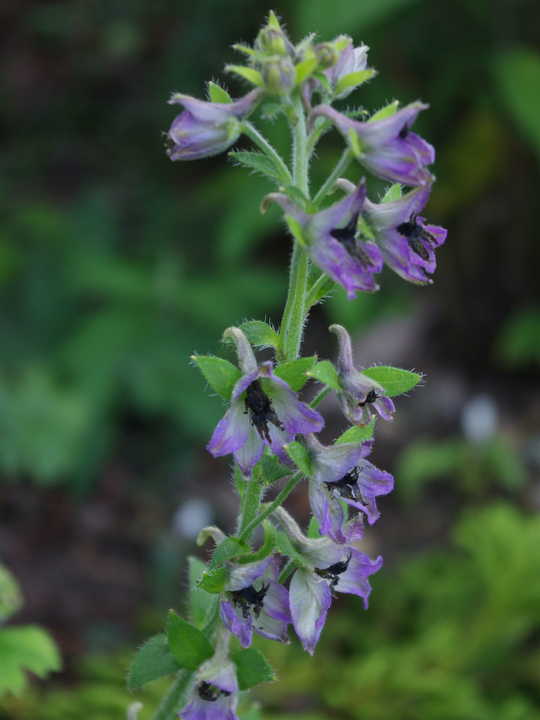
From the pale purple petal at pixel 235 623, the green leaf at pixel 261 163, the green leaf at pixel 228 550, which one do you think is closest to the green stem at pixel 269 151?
the green leaf at pixel 261 163

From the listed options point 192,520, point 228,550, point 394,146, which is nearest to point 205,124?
point 394,146

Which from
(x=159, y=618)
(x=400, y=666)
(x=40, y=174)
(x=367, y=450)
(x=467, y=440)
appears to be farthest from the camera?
(x=40, y=174)

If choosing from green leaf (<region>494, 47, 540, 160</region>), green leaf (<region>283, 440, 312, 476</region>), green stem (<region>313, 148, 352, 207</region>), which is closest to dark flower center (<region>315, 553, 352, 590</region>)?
green leaf (<region>283, 440, 312, 476</region>)

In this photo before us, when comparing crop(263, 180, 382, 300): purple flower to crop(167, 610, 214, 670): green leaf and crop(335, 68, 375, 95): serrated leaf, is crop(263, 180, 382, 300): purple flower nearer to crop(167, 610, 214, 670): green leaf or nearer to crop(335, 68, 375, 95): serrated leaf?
crop(335, 68, 375, 95): serrated leaf

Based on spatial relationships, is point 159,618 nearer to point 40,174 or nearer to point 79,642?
point 79,642

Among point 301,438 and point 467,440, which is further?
point 467,440

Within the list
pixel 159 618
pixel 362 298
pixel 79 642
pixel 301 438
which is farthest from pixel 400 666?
pixel 362 298

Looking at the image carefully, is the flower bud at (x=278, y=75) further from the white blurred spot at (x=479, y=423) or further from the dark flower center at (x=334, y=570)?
the white blurred spot at (x=479, y=423)
